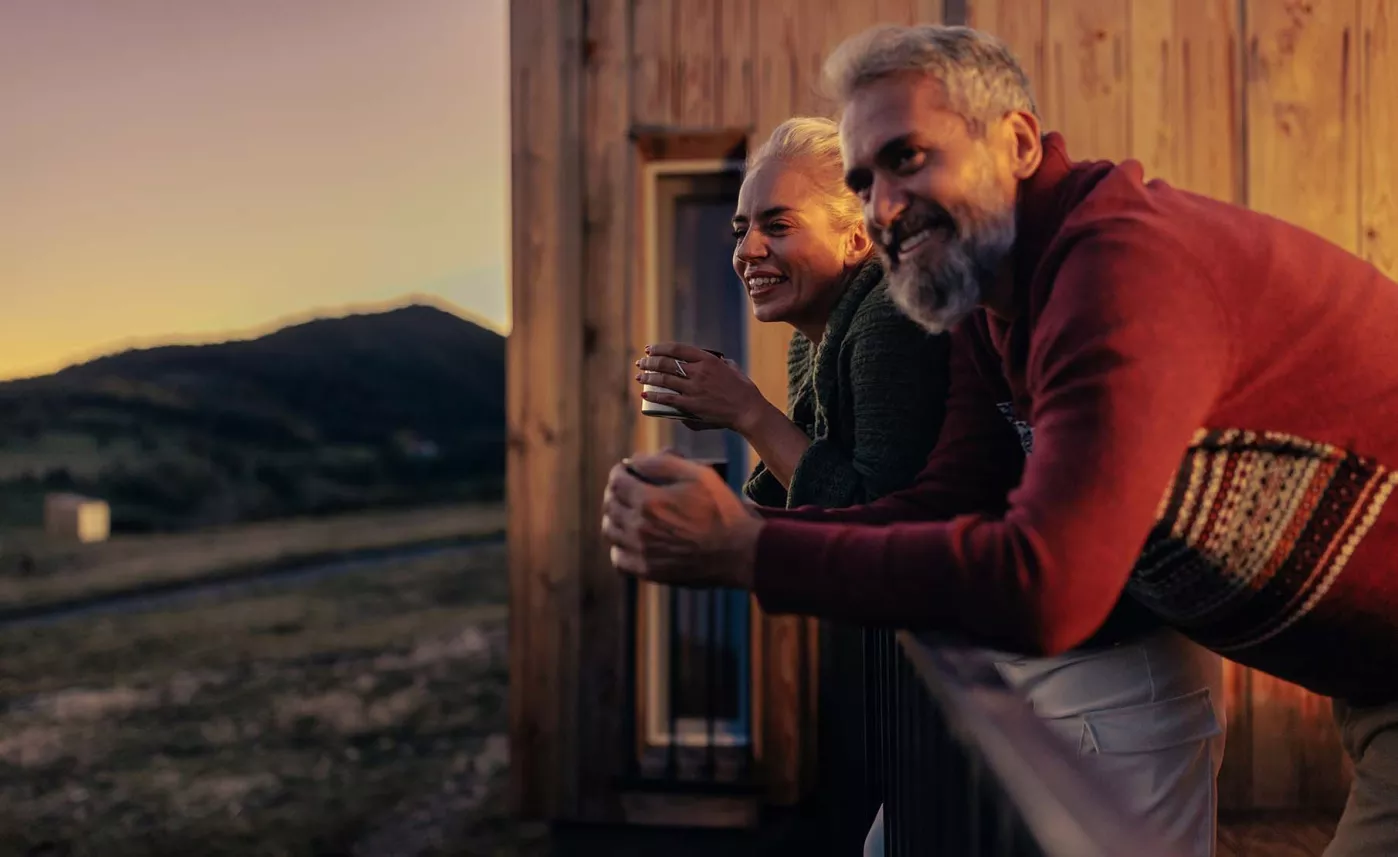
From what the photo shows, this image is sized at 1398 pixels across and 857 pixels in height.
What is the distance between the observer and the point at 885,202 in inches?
41.4

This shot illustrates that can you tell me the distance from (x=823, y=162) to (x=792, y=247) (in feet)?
0.44

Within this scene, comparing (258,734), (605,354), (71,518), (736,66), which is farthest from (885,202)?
(71,518)

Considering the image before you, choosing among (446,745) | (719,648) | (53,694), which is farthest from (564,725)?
(53,694)

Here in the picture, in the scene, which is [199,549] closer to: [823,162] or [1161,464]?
[823,162]

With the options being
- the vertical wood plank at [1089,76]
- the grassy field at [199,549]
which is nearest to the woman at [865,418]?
the vertical wood plank at [1089,76]

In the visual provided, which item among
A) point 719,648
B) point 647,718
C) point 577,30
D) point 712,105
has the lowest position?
point 647,718

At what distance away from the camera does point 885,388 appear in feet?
4.01

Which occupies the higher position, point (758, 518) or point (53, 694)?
point (758, 518)

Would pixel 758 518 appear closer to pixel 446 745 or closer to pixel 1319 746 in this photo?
pixel 1319 746

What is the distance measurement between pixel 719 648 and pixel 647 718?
38 cm

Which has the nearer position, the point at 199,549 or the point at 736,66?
the point at 736,66

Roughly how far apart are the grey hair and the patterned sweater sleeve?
0.97ft

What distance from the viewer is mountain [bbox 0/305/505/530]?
1509cm

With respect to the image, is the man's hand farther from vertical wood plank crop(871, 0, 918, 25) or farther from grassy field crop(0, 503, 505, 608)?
grassy field crop(0, 503, 505, 608)
